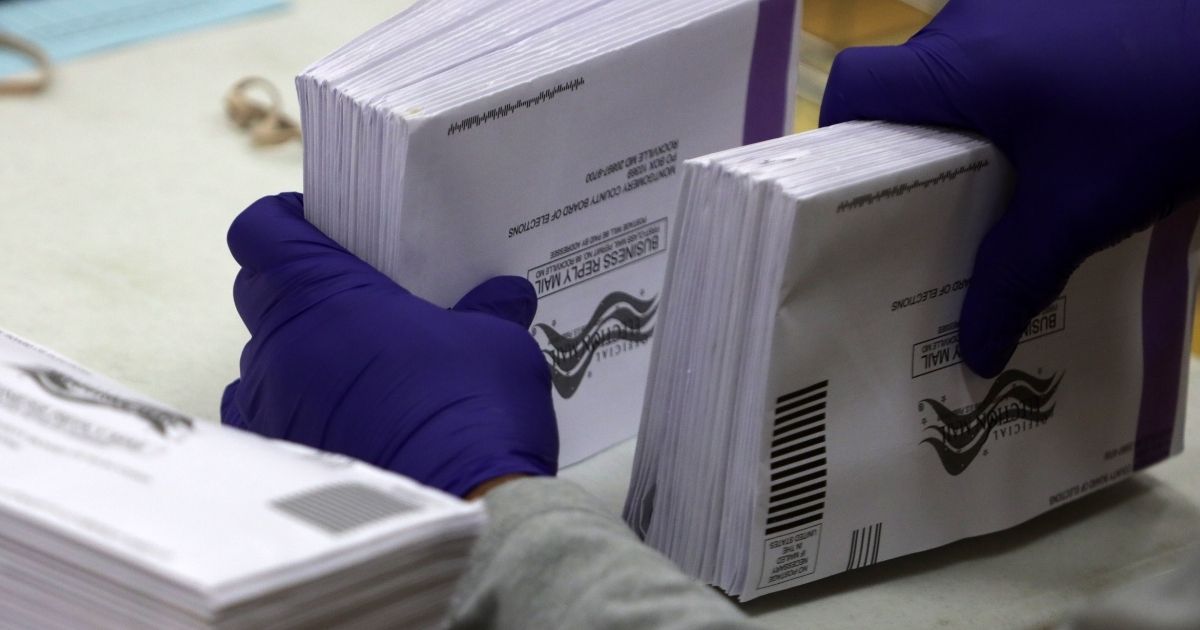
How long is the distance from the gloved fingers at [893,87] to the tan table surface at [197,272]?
27 cm

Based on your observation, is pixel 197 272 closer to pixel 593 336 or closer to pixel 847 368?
pixel 593 336

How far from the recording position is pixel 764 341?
639 mm

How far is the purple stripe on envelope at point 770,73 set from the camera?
80 centimetres

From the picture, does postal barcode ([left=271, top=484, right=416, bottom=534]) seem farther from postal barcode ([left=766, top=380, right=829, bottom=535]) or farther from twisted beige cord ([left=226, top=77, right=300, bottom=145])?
twisted beige cord ([left=226, top=77, right=300, bottom=145])

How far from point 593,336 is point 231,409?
0.76ft

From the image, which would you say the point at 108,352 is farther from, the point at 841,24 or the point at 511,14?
the point at 841,24

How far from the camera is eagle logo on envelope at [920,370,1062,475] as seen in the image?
2.39ft

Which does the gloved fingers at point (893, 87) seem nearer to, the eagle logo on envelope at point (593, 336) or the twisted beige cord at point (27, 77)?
the eagle logo on envelope at point (593, 336)

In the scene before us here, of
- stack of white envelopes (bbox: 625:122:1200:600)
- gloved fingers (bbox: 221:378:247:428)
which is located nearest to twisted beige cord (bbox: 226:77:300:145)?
gloved fingers (bbox: 221:378:247:428)

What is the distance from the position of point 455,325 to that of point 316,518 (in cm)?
19

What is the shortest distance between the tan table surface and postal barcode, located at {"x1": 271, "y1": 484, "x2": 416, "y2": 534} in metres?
0.30

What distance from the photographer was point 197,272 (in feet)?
3.34

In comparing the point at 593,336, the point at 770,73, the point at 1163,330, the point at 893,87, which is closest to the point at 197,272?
the point at 593,336

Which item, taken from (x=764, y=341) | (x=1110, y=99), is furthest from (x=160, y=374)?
(x=1110, y=99)
